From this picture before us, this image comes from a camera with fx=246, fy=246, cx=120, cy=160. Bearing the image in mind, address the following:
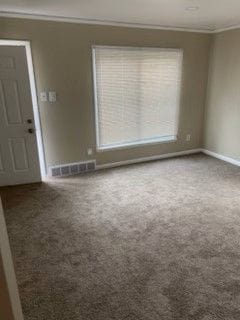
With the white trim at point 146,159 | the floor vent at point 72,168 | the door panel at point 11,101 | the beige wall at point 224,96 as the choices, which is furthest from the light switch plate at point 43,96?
the beige wall at point 224,96

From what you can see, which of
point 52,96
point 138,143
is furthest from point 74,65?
point 138,143

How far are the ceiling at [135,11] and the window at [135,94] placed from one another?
49 cm

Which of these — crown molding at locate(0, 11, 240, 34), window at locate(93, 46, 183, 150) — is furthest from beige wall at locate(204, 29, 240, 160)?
window at locate(93, 46, 183, 150)

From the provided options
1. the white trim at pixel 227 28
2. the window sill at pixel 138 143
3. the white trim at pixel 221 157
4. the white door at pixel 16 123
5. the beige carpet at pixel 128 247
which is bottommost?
the beige carpet at pixel 128 247

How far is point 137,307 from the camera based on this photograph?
5.99 feet

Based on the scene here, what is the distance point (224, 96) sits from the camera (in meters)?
4.80

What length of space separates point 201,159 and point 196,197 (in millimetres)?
1798

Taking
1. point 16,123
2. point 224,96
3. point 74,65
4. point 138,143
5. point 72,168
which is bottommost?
point 72,168

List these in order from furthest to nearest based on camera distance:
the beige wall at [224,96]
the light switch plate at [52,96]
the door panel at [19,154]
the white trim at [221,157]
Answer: the white trim at [221,157], the beige wall at [224,96], the light switch plate at [52,96], the door panel at [19,154]

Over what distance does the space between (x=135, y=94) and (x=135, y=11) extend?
4.67ft

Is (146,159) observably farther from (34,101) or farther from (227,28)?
(227,28)

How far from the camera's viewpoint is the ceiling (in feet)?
9.70

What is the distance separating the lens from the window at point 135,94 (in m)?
4.21

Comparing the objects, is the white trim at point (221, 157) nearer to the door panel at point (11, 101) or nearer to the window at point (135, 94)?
the window at point (135, 94)
